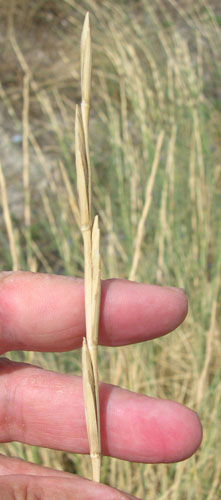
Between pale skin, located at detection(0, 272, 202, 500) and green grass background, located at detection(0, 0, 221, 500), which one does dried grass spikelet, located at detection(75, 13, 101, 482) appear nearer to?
pale skin, located at detection(0, 272, 202, 500)

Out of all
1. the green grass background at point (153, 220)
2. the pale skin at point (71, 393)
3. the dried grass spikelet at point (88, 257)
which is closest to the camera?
the dried grass spikelet at point (88, 257)

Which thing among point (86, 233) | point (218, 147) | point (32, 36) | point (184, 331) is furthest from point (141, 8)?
point (86, 233)

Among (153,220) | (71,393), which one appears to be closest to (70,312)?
(71,393)

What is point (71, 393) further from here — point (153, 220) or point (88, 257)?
point (153, 220)

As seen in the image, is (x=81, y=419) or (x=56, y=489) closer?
(x=56, y=489)

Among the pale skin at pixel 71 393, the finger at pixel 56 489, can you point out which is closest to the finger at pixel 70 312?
the pale skin at pixel 71 393

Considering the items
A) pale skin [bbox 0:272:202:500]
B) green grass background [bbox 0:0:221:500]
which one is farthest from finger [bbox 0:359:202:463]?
green grass background [bbox 0:0:221:500]

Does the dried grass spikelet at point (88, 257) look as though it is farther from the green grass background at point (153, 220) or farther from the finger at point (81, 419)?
the green grass background at point (153, 220)
